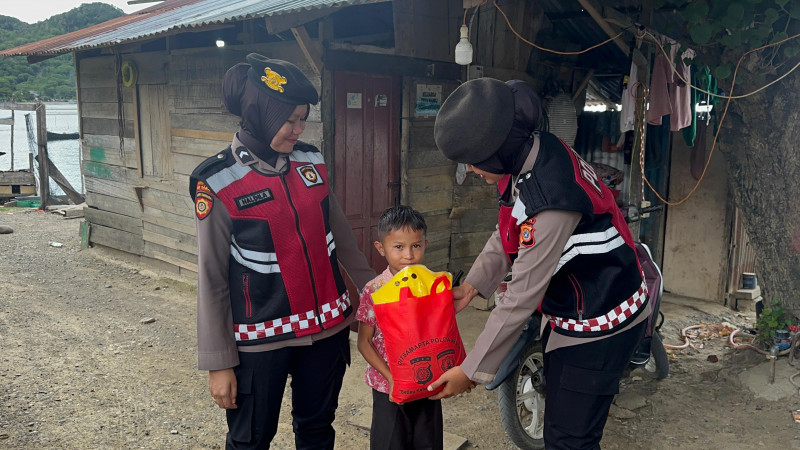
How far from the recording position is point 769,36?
409 cm

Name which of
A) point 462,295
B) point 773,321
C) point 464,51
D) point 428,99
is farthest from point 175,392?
point 773,321

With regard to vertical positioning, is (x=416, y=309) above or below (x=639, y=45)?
below

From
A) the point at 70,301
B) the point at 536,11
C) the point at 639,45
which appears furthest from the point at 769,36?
the point at 70,301

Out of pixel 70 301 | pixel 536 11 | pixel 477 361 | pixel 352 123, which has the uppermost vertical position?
pixel 536 11

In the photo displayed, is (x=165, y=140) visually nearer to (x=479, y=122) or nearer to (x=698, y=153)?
(x=698, y=153)

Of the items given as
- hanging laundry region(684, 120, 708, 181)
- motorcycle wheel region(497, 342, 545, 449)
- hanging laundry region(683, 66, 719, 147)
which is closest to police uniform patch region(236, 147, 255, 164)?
motorcycle wheel region(497, 342, 545, 449)

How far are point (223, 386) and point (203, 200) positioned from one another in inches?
27.0

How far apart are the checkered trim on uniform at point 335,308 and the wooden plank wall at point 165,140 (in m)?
3.04

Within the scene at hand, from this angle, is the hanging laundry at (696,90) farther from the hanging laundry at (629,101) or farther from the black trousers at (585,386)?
the black trousers at (585,386)

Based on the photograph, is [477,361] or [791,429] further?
[791,429]

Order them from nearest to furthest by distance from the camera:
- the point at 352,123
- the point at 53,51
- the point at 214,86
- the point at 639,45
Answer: the point at 639,45
the point at 352,123
the point at 214,86
the point at 53,51

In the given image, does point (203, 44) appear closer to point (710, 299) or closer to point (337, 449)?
point (337, 449)

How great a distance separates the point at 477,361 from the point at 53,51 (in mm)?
8350

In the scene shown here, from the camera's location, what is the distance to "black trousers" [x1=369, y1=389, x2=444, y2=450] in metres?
2.57
